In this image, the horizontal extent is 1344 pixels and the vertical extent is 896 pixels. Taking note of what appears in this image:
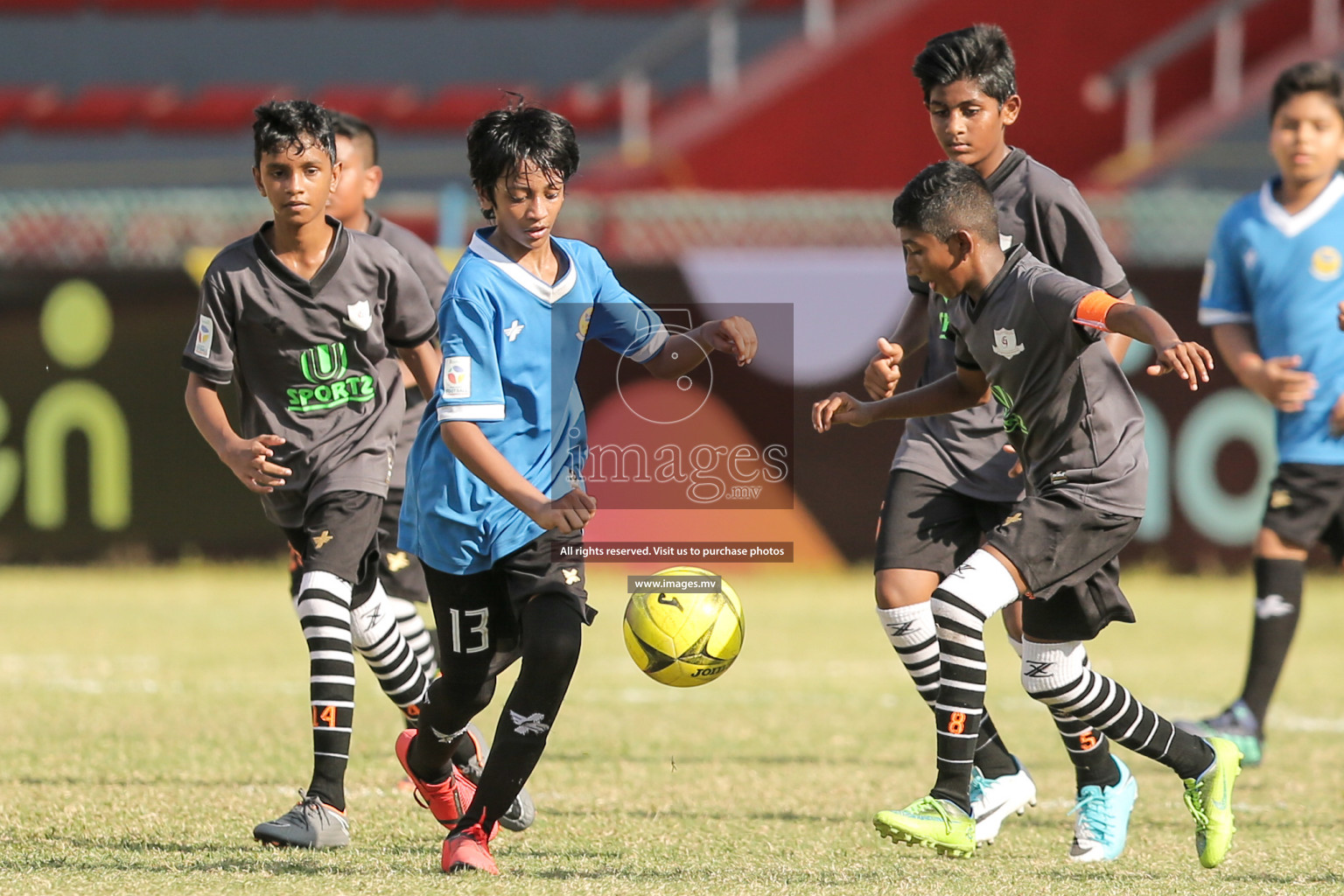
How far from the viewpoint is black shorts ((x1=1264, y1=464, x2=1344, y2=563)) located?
685cm

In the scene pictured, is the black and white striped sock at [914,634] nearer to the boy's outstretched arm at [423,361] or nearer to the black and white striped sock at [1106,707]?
the black and white striped sock at [1106,707]

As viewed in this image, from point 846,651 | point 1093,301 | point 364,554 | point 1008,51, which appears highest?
point 1008,51

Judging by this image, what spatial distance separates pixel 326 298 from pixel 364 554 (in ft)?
2.51

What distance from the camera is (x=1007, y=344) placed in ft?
14.9

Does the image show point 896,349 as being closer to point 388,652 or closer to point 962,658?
point 962,658

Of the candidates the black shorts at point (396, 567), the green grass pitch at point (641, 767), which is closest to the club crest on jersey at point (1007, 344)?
the green grass pitch at point (641, 767)

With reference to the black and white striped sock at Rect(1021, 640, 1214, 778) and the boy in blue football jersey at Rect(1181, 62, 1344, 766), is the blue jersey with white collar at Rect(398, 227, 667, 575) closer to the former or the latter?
the black and white striped sock at Rect(1021, 640, 1214, 778)

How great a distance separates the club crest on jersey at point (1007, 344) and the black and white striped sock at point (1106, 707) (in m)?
0.80

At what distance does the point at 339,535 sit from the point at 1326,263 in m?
4.20

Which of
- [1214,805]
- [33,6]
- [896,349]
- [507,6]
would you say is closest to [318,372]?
[896,349]

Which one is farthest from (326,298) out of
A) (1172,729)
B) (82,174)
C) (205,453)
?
(82,174)

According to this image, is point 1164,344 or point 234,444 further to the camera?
point 234,444

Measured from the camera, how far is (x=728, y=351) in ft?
14.8

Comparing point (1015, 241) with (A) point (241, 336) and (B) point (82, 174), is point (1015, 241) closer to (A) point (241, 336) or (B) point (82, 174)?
(A) point (241, 336)
